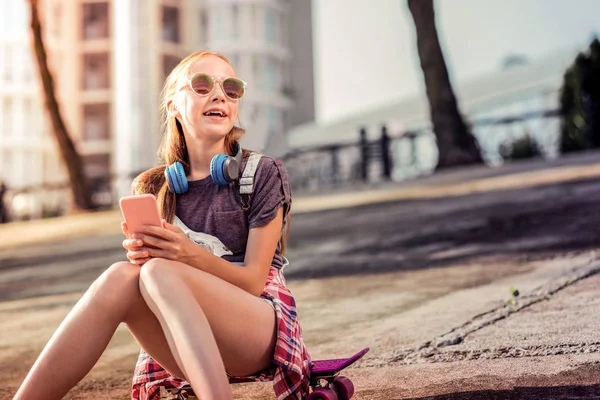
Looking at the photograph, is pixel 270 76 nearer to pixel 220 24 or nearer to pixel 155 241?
pixel 220 24

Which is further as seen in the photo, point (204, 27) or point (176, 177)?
point (204, 27)

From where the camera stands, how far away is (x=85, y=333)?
91.9 inches

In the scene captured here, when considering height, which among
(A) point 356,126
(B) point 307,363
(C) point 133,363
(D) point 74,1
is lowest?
(C) point 133,363

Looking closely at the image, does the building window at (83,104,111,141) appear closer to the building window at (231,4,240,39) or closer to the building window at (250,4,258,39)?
the building window at (231,4,240,39)

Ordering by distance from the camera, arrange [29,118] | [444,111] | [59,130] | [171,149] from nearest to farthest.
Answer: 1. [171,149]
2. [444,111]
3. [59,130]
4. [29,118]

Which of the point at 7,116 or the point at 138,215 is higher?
the point at 7,116

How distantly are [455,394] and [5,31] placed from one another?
3019cm

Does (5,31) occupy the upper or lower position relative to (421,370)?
upper

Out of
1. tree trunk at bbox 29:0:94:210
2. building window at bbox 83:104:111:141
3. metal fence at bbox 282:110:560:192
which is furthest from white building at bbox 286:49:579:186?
building window at bbox 83:104:111:141

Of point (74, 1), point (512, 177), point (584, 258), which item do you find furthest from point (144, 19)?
point (584, 258)

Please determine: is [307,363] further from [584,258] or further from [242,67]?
[242,67]

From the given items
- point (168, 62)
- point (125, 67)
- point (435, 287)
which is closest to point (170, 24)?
point (168, 62)

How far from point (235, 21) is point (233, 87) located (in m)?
30.2

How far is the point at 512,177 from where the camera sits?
1006 cm
